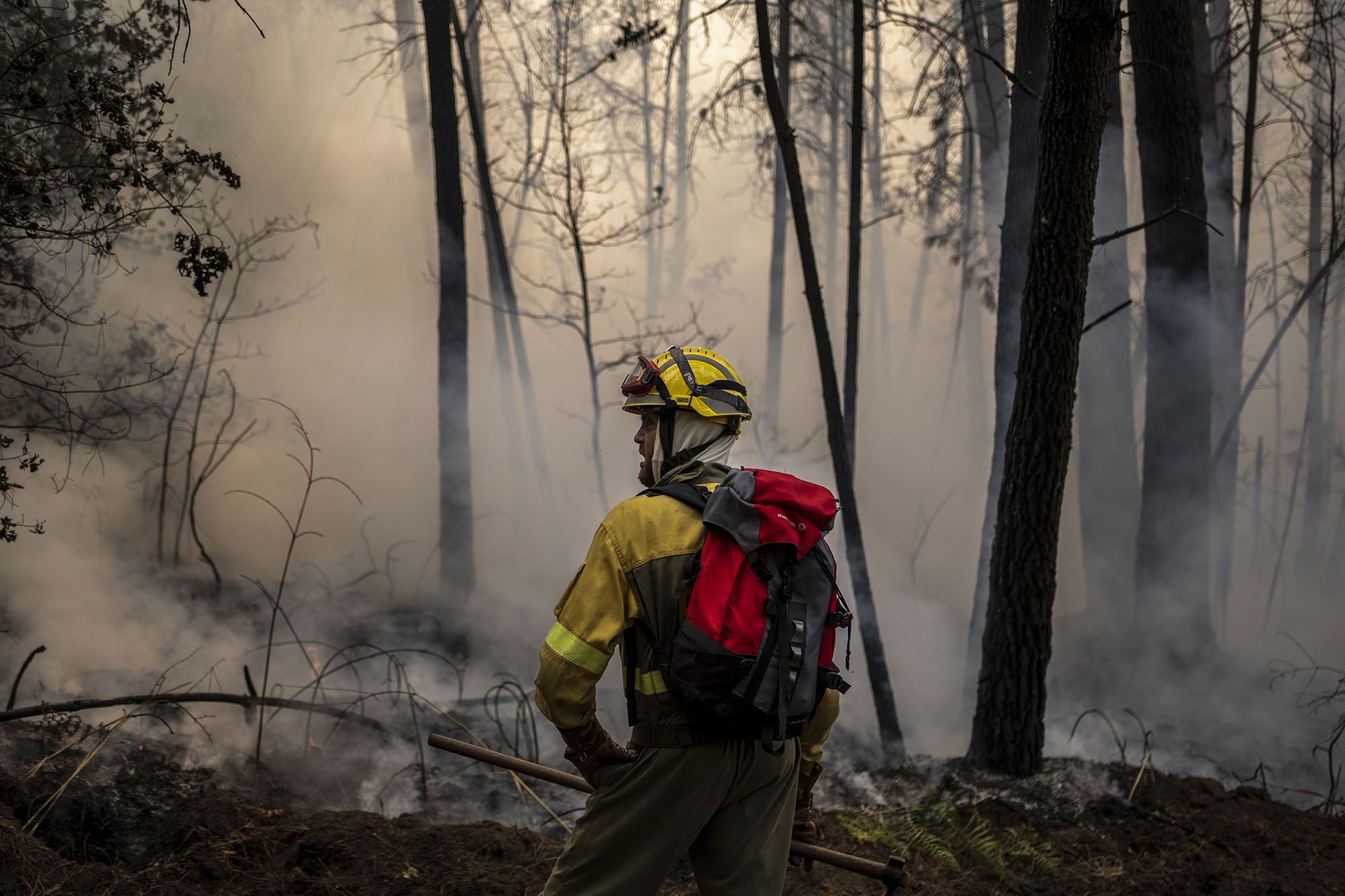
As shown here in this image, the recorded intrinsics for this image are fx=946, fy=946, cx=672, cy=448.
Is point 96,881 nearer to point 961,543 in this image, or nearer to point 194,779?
point 194,779

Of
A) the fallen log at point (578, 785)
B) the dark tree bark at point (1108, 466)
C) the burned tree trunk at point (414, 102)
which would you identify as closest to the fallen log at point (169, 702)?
the fallen log at point (578, 785)

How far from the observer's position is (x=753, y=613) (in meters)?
2.29

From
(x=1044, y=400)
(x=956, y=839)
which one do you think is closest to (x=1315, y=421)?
(x=1044, y=400)

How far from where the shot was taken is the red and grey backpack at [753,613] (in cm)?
224

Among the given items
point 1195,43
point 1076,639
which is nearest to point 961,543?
point 1076,639

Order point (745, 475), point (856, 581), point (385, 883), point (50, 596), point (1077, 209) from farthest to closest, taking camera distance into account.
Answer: point (856, 581), point (50, 596), point (1077, 209), point (385, 883), point (745, 475)

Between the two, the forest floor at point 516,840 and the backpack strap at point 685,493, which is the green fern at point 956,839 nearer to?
the forest floor at point 516,840

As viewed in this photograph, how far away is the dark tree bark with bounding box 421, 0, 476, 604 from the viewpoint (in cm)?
786

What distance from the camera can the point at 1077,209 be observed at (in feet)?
15.1

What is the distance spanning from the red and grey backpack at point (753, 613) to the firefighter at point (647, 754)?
5cm

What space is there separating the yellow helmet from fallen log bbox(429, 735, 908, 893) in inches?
42.2

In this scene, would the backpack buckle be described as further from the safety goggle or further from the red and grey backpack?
the safety goggle

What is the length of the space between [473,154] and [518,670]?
20.2 ft

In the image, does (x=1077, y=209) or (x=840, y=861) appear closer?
(x=840, y=861)
